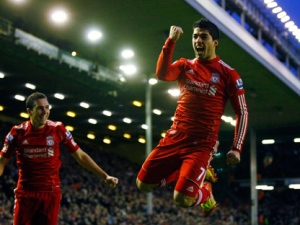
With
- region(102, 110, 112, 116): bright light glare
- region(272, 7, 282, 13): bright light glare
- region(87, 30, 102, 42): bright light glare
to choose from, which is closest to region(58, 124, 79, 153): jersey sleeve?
region(87, 30, 102, 42): bright light glare

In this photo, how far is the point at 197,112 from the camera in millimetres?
8039

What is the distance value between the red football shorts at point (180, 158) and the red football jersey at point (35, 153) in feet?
4.06

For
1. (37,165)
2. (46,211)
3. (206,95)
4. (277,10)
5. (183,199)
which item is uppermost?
(277,10)

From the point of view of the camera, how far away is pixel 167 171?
26.9 feet

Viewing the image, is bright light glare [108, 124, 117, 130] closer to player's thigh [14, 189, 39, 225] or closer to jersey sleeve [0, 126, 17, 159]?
jersey sleeve [0, 126, 17, 159]

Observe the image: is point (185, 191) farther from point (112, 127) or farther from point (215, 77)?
point (112, 127)

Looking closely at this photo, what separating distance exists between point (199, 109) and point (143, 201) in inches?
902

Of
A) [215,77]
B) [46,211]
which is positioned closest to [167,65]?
[215,77]

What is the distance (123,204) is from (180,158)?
20954mm

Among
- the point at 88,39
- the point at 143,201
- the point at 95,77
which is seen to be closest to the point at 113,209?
the point at 143,201

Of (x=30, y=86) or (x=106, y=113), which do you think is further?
(x=106, y=113)

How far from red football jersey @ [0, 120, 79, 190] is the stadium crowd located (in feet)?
38.4

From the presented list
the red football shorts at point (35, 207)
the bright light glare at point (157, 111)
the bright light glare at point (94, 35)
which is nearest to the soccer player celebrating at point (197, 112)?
the red football shorts at point (35, 207)

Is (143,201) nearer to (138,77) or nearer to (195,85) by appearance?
(138,77)
